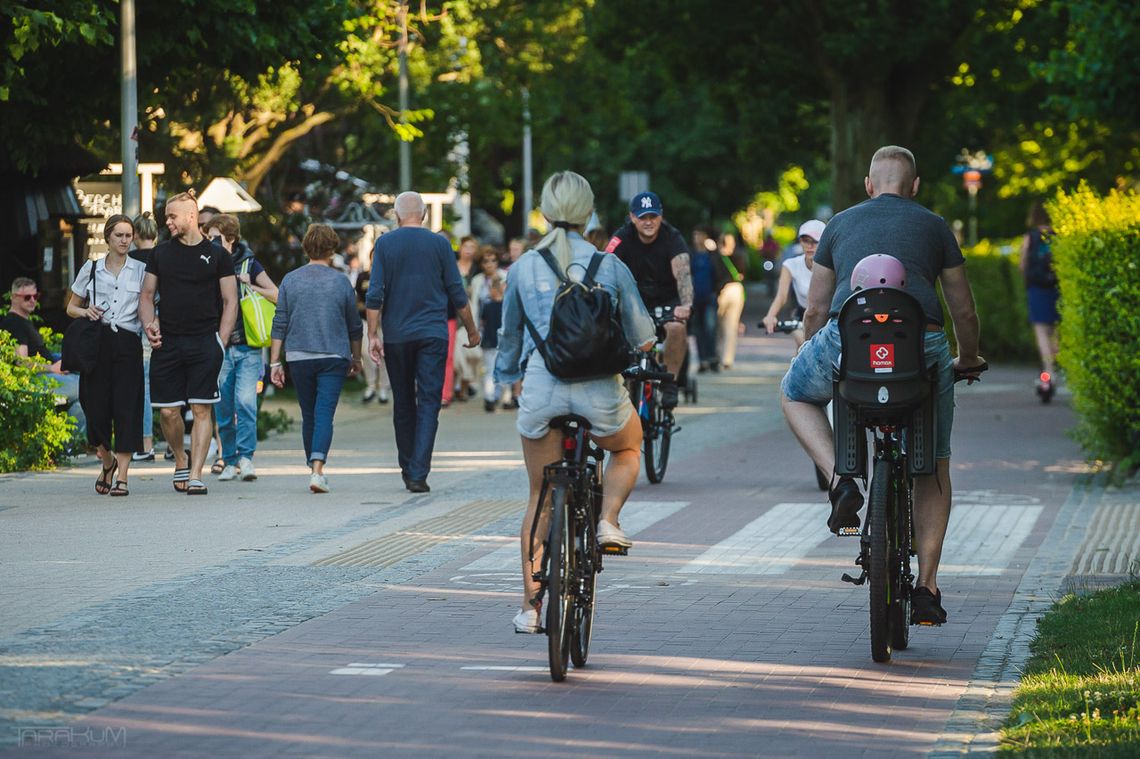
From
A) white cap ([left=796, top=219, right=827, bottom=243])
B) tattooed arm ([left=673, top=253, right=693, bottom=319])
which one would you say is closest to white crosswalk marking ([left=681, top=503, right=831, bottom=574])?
tattooed arm ([left=673, top=253, right=693, bottom=319])

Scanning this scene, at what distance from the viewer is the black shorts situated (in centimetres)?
1219

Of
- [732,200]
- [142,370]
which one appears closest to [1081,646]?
[142,370]

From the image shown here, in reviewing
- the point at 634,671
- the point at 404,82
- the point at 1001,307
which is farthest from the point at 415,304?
the point at 1001,307

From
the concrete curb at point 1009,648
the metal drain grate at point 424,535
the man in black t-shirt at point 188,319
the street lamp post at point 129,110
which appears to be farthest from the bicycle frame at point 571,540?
the street lamp post at point 129,110

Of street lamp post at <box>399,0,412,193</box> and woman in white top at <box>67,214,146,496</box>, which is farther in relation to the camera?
street lamp post at <box>399,0,412,193</box>

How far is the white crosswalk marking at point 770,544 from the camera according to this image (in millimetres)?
9703

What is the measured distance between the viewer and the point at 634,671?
7.07 metres

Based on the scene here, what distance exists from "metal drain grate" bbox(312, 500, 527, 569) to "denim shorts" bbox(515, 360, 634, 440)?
280 cm

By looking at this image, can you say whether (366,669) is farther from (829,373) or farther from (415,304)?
(415,304)

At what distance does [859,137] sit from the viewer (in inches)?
1082

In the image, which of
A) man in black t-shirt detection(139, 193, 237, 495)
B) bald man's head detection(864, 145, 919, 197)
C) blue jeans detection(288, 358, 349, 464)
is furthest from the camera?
blue jeans detection(288, 358, 349, 464)

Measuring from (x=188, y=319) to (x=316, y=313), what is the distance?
0.87 meters

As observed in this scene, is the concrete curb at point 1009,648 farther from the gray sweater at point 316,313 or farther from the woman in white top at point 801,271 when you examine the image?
the gray sweater at point 316,313

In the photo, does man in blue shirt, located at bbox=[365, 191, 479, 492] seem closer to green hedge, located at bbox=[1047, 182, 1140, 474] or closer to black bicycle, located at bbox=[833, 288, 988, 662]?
green hedge, located at bbox=[1047, 182, 1140, 474]
